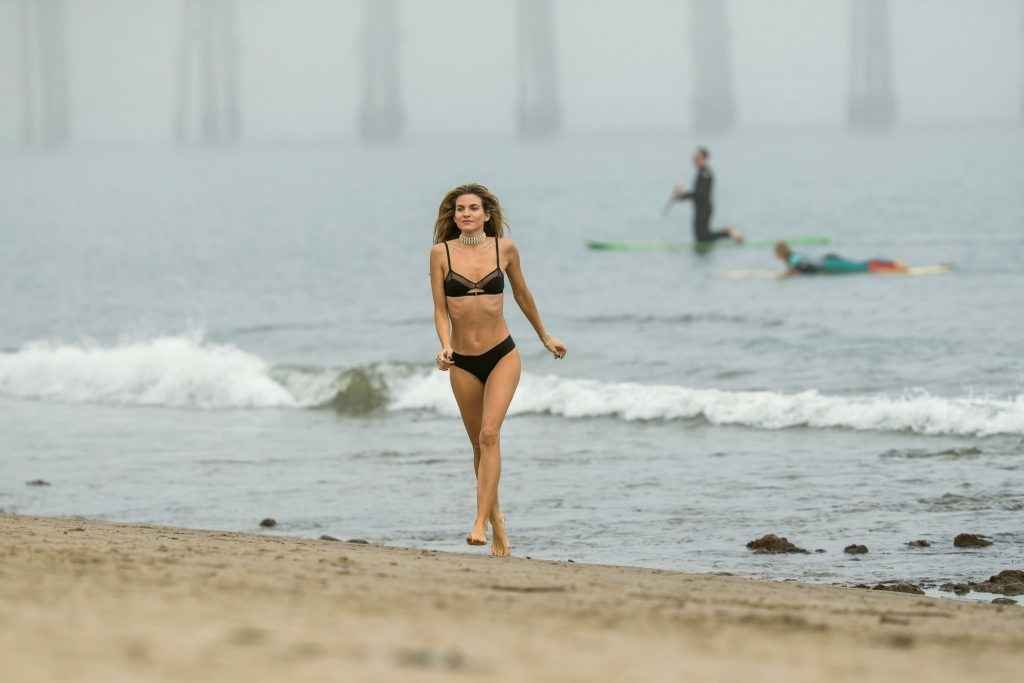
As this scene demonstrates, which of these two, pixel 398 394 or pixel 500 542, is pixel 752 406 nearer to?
pixel 398 394

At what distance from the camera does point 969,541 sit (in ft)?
32.4

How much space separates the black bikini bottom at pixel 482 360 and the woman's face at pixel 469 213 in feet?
2.02

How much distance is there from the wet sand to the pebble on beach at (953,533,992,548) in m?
2.36

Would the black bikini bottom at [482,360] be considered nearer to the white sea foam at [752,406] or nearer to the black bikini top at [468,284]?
the black bikini top at [468,284]

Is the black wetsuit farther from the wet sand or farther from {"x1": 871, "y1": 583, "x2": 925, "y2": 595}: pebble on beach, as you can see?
the wet sand

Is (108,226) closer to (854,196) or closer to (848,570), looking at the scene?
(854,196)

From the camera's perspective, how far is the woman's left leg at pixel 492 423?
8.65 metres

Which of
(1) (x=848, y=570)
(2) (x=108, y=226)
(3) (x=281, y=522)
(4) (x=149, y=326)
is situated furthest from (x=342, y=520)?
(2) (x=108, y=226)

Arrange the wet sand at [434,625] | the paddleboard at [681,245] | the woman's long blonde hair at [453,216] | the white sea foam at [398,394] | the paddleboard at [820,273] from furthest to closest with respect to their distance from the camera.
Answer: the paddleboard at [681,245], the paddleboard at [820,273], the white sea foam at [398,394], the woman's long blonde hair at [453,216], the wet sand at [434,625]

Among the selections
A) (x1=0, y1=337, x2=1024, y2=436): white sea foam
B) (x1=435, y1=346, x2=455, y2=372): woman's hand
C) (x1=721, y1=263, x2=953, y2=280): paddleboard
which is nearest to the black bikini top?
(x1=435, y1=346, x2=455, y2=372): woman's hand

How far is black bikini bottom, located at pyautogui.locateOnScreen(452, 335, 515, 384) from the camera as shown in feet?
28.4

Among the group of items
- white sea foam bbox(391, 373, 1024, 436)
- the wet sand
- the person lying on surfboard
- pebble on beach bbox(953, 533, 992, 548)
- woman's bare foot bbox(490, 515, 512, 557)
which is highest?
the person lying on surfboard

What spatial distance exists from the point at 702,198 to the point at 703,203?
0.51 m

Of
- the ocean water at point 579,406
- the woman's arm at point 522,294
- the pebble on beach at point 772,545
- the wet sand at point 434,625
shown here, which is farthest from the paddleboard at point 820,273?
the wet sand at point 434,625
